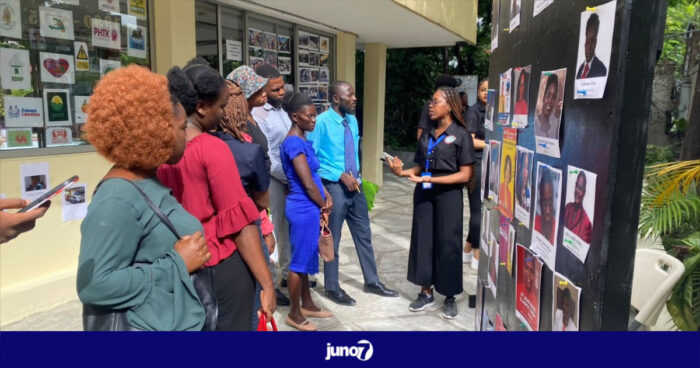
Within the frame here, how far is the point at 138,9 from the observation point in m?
4.88

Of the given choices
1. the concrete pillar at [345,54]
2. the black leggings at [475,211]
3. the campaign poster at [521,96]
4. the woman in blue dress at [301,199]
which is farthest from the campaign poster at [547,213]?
the concrete pillar at [345,54]

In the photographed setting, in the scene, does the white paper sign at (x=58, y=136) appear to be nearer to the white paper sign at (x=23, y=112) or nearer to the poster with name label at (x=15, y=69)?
the white paper sign at (x=23, y=112)

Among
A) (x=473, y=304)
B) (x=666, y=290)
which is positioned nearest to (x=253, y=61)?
(x=473, y=304)

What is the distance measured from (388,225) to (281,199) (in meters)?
3.05

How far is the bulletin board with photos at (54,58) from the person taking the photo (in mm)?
3854

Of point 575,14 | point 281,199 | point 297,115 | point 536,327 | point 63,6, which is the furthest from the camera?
point 281,199

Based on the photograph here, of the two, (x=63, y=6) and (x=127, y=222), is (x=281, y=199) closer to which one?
(x=63, y=6)

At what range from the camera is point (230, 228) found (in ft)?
6.81

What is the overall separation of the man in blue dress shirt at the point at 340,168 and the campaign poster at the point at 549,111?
2.74 m

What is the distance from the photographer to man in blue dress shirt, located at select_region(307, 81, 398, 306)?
167 inches

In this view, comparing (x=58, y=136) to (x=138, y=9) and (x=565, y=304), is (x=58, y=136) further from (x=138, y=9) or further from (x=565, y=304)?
(x=565, y=304)

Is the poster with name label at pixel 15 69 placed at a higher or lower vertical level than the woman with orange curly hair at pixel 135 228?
higher

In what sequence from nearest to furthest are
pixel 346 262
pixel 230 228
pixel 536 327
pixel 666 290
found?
pixel 536 327 → pixel 230 228 → pixel 666 290 → pixel 346 262

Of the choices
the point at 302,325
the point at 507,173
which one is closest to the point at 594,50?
the point at 507,173
